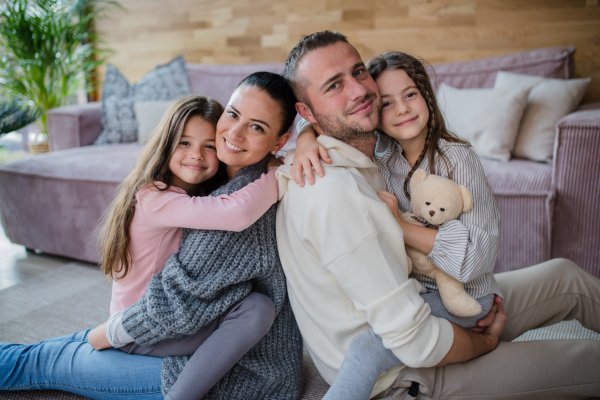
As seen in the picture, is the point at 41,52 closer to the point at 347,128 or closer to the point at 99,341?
the point at 99,341

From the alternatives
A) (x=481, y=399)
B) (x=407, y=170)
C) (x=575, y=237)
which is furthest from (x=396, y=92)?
(x=575, y=237)

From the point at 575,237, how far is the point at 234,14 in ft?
9.53

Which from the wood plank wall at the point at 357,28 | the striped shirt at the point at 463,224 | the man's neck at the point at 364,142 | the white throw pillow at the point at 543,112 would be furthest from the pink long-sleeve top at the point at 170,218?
the wood plank wall at the point at 357,28

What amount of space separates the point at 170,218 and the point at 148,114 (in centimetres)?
191

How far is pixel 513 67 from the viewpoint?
2383 mm

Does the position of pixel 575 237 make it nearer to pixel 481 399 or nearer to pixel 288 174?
pixel 481 399

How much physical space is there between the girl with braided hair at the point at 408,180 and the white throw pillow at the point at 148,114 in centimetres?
180

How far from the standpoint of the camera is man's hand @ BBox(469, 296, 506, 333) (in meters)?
1.11

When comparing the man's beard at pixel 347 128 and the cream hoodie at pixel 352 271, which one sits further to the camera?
the man's beard at pixel 347 128

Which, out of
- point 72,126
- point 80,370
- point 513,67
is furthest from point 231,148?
point 72,126

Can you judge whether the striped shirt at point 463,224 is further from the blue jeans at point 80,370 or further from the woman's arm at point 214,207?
the blue jeans at point 80,370

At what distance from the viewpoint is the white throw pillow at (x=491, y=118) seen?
6.92 feet

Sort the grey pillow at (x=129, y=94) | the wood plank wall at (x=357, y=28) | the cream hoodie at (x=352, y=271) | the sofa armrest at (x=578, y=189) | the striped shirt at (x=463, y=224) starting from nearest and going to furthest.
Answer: the cream hoodie at (x=352, y=271)
the striped shirt at (x=463, y=224)
the sofa armrest at (x=578, y=189)
the wood plank wall at (x=357, y=28)
the grey pillow at (x=129, y=94)

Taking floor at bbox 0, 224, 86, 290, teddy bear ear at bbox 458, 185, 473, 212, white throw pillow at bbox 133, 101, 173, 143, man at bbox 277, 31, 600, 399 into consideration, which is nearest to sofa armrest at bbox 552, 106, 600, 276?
man at bbox 277, 31, 600, 399
